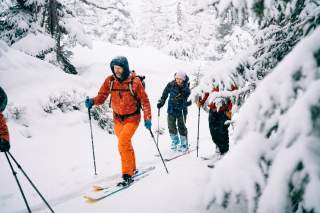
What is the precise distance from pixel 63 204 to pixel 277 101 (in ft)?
17.1

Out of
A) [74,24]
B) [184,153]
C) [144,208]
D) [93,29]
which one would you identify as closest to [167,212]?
[144,208]

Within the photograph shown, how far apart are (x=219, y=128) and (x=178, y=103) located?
8.28ft

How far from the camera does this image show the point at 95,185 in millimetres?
7141

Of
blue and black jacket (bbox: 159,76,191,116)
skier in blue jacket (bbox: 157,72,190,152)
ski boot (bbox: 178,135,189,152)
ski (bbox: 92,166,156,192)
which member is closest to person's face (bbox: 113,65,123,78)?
ski (bbox: 92,166,156,192)

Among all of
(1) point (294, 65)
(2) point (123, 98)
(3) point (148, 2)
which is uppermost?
(3) point (148, 2)

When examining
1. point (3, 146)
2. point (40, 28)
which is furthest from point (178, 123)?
point (40, 28)

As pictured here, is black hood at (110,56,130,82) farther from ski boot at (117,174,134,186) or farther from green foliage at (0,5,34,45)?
green foliage at (0,5,34,45)

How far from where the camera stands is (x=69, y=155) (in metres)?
9.12

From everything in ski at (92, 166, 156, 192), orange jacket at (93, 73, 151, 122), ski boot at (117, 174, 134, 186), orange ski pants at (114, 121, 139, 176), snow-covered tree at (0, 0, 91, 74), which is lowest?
ski at (92, 166, 156, 192)

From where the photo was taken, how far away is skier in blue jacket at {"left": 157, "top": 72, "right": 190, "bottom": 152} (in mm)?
9562

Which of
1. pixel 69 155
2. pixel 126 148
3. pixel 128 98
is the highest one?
pixel 128 98

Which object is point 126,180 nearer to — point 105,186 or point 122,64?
point 105,186

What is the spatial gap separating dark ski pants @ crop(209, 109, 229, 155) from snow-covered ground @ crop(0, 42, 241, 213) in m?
0.72

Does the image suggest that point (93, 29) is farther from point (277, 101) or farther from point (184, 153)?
point (277, 101)
